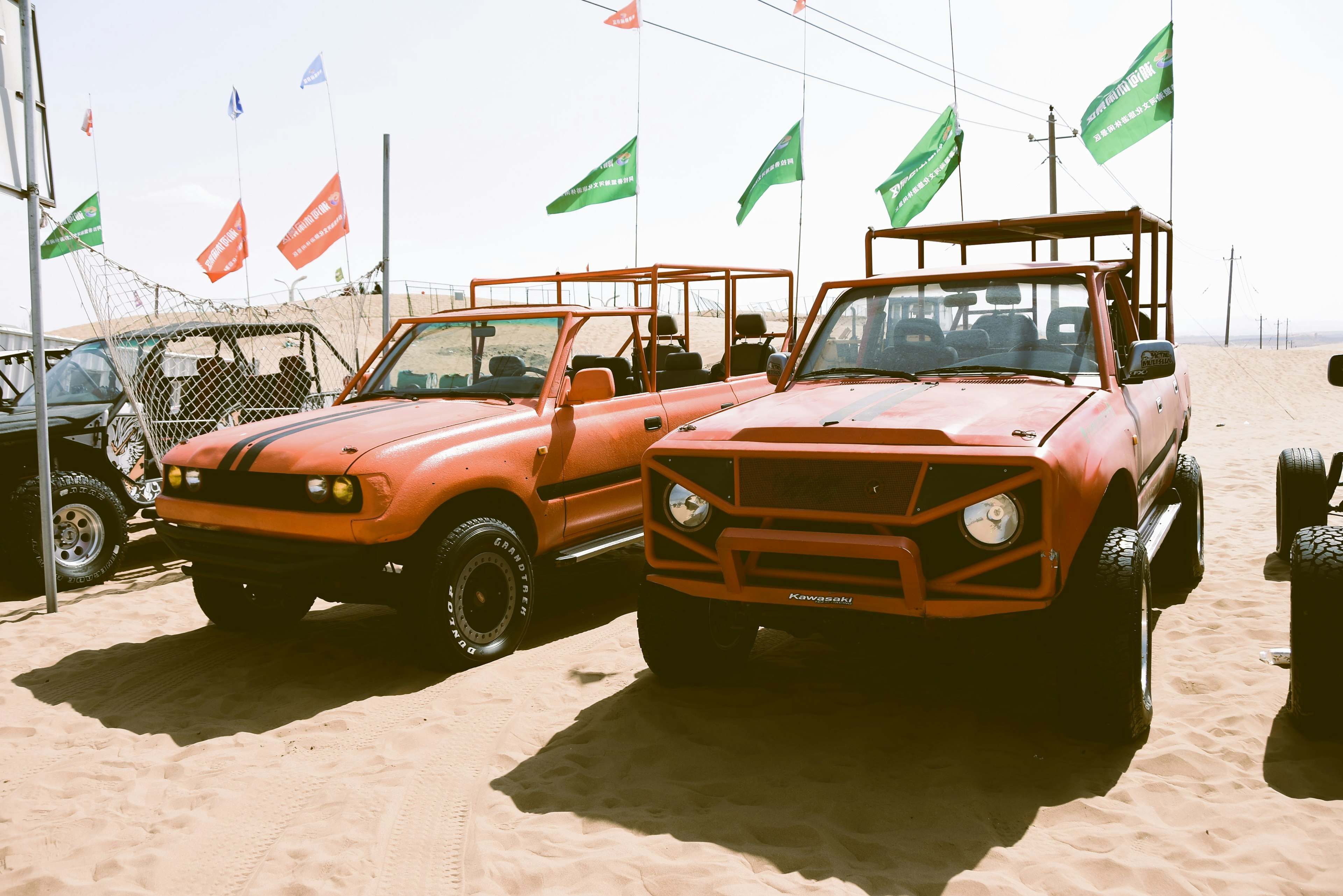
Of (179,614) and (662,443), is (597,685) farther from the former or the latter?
(179,614)

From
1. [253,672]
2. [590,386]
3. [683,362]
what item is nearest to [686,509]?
[590,386]

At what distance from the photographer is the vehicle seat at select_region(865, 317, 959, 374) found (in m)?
4.97

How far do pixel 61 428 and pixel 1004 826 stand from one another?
735 cm

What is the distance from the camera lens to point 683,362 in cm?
732

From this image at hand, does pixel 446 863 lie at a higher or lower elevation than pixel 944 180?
lower

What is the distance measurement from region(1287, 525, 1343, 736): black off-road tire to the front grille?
1.68m

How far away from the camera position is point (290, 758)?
13.9 feet

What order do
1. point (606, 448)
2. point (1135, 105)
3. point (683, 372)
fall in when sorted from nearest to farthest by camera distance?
point (606, 448) → point (683, 372) → point (1135, 105)

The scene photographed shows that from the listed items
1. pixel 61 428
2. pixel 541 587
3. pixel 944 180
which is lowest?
pixel 541 587

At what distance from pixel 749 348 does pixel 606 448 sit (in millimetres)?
2775

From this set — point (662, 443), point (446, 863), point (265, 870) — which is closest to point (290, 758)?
point (265, 870)

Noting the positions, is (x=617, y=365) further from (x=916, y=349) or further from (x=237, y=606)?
(x=237, y=606)

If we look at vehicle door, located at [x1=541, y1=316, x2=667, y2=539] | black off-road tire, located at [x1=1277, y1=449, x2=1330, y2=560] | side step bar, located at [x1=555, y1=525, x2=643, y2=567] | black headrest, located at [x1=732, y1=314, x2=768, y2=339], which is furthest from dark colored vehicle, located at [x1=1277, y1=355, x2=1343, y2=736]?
black headrest, located at [x1=732, y1=314, x2=768, y2=339]

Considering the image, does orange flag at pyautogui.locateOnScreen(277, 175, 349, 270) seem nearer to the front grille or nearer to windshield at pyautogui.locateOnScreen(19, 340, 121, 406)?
windshield at pyautogui.locateOnScreen(19, 340, 121, 406)
